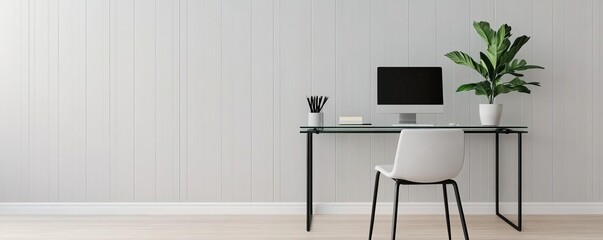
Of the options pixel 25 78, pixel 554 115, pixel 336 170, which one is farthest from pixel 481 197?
pixel 25 78

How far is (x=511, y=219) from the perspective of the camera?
11.1ft

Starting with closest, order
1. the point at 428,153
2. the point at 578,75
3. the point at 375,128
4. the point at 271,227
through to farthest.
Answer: the point at 428,153 < the point at 375,128 < the point at 271,227 < the point at 578,75

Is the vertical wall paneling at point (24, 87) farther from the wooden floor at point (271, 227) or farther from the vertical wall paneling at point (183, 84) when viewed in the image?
the vertical wall paneling at point (183, 84)

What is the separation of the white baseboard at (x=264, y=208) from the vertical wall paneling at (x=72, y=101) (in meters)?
0.12

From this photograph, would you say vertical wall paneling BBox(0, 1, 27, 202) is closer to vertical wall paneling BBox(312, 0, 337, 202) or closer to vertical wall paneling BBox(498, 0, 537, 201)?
vertical wall paneling BBox(312, 0, 337, 202)

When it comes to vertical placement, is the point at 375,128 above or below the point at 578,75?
below

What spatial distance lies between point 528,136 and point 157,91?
282 cm

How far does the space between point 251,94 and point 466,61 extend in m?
1.56

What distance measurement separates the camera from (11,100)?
355 centimetres

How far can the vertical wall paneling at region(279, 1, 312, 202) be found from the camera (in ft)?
11.6

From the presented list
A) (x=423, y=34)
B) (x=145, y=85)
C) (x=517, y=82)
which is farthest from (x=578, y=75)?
(x=145, y=85)

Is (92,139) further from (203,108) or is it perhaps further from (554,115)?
(554,115)

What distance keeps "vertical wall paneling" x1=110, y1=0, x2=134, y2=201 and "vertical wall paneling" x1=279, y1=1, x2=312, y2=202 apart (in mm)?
1135

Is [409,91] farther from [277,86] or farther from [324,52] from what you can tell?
[277,86]
